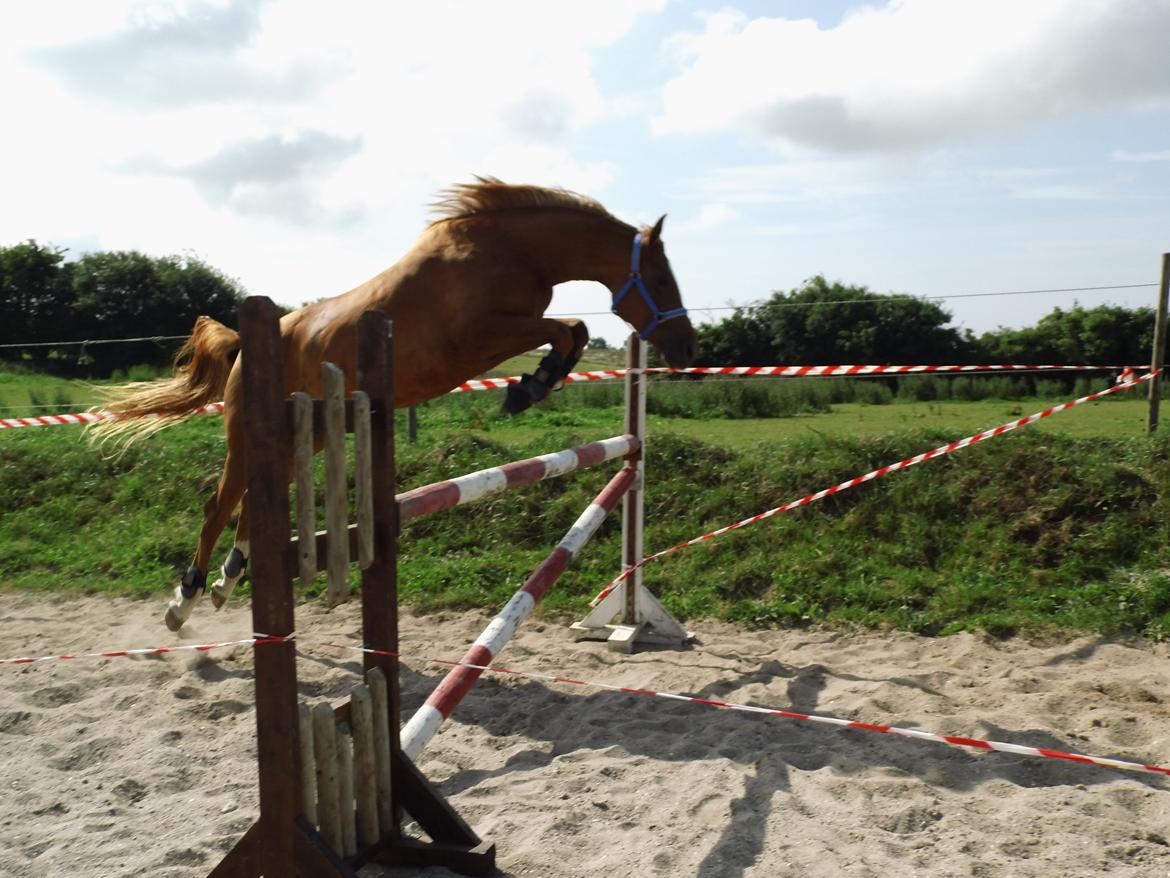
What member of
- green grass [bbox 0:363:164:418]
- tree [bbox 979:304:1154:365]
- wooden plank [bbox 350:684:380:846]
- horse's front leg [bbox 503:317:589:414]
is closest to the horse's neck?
horse's front leg [bbox 503:317:589:414]

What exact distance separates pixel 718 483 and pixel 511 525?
148 cm

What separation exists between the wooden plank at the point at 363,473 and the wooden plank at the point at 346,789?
0.46 m

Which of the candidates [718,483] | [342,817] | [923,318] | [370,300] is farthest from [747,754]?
[923,318]

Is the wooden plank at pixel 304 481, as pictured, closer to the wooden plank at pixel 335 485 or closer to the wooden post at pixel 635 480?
the wooden plank at pixel 335 485

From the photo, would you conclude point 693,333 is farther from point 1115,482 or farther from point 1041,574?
point 1115,482

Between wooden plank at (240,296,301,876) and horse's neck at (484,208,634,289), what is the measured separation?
7.79ft

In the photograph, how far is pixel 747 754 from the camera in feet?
11.3

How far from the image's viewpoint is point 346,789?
8.27 feet

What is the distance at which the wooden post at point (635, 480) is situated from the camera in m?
5.15

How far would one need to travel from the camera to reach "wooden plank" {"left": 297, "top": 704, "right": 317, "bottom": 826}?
7.77 feet

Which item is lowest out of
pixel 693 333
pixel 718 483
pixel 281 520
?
pixel 718 483

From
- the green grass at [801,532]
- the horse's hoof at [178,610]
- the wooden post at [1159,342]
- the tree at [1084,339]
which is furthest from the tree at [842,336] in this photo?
the horse's hoof at [178,610]

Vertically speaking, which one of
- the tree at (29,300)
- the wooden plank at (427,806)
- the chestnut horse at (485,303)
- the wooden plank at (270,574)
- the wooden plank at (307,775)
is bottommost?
the wooden plank at (427,806)

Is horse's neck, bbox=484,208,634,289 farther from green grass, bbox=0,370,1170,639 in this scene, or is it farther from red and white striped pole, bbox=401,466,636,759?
green grass, bbox=0,370,1170,639
